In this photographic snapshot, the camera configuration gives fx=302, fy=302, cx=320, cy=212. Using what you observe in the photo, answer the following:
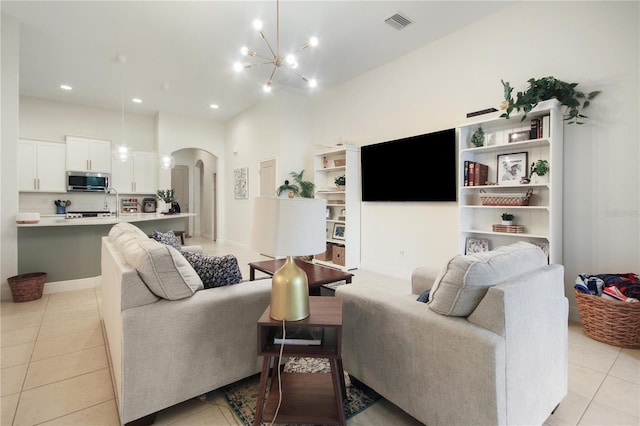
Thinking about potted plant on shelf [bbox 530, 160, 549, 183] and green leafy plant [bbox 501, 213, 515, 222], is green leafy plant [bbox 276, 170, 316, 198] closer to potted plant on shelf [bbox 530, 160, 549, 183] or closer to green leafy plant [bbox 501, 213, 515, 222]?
green leafy plant [bbox 501, 213, 515, 222]

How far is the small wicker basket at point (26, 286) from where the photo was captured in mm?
3434

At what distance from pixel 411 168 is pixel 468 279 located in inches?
128

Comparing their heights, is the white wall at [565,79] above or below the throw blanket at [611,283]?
above

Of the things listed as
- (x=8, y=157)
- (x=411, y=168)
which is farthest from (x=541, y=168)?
(x=8, y=157)

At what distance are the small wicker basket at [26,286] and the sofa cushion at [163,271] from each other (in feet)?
9.47

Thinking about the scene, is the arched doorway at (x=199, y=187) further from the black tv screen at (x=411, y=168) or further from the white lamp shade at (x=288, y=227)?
the white lamp shade at (x=288, y=227)

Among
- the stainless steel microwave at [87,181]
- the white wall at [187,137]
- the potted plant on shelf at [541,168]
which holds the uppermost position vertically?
the white wall at [187,137]

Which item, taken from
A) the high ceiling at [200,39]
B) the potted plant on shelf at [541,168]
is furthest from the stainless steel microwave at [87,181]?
the potted plant on shelf at [541,168]

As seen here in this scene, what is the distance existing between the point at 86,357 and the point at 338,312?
6.80 feet

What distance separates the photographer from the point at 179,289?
1.64 meters

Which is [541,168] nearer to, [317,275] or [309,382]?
[317,275]

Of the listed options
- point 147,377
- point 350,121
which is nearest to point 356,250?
point 350,121

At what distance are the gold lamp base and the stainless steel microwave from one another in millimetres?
7128

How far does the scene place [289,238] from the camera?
1.39 m
